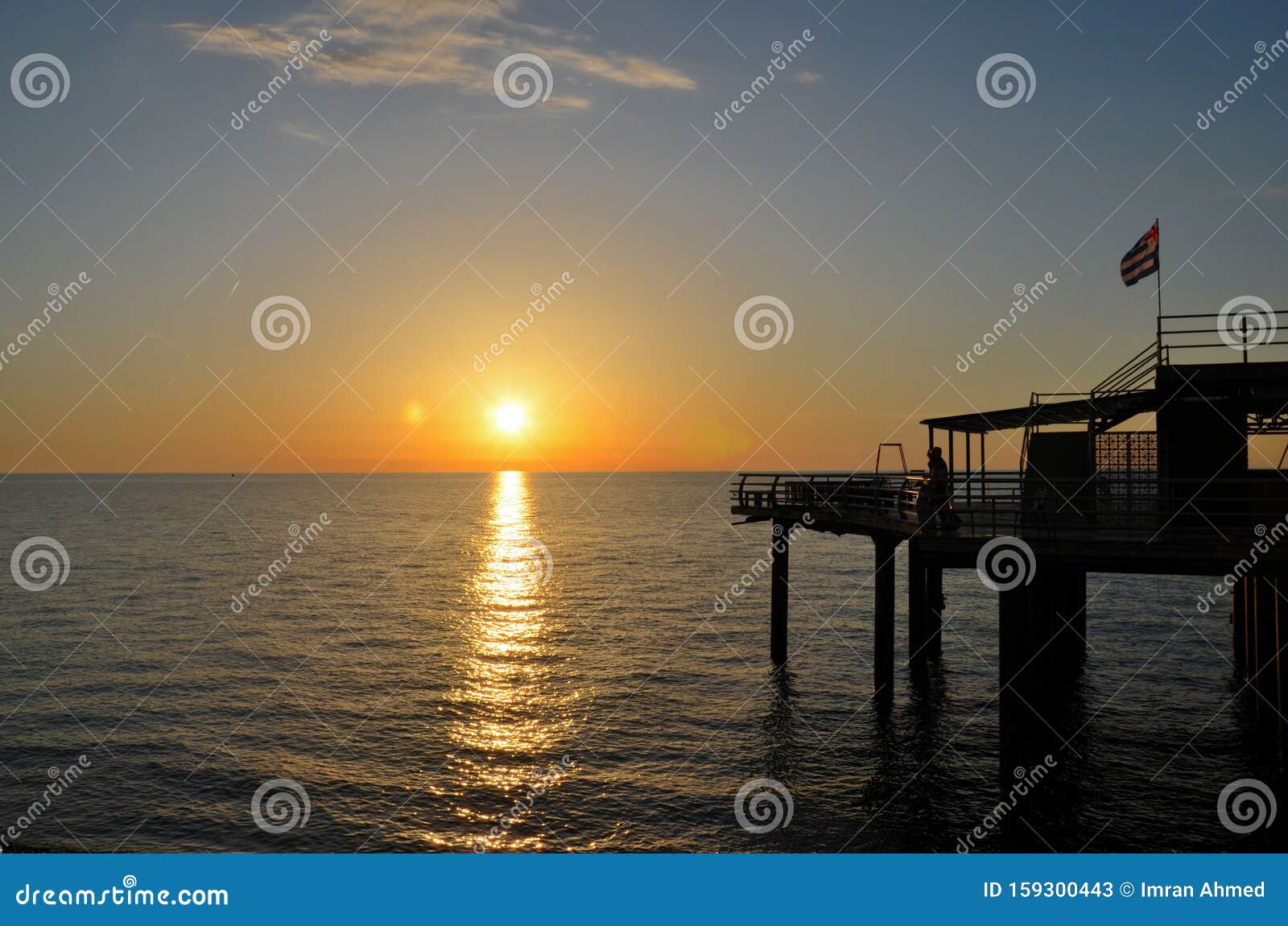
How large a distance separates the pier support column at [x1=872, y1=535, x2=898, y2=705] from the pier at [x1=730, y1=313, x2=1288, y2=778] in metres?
0.05

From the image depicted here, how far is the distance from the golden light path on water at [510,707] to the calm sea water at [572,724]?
12 cm

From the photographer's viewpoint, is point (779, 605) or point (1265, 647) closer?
point (1265, 647)

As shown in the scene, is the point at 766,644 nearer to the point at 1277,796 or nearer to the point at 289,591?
the point at 1277,796

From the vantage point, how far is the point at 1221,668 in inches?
1239

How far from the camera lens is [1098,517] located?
22.0 meters

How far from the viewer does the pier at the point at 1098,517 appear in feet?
56.0

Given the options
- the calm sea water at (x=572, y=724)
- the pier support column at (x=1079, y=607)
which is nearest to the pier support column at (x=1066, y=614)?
the pier support column at (x=1079, y=607)

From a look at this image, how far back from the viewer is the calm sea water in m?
18.7

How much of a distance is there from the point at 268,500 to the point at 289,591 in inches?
5939

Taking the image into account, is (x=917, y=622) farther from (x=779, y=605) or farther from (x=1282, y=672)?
(x=1282, y=672)

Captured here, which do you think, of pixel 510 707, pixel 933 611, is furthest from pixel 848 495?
pixel 510 707

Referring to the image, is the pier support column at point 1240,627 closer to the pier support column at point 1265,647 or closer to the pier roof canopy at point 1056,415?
the pier support column at point 1265,647

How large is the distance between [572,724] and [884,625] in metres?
9.59

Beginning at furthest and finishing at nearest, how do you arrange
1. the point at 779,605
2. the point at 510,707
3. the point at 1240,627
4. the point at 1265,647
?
the point at 779,605 < the point at 1240,627 < the point at 510,707 < the point at 1265,647
